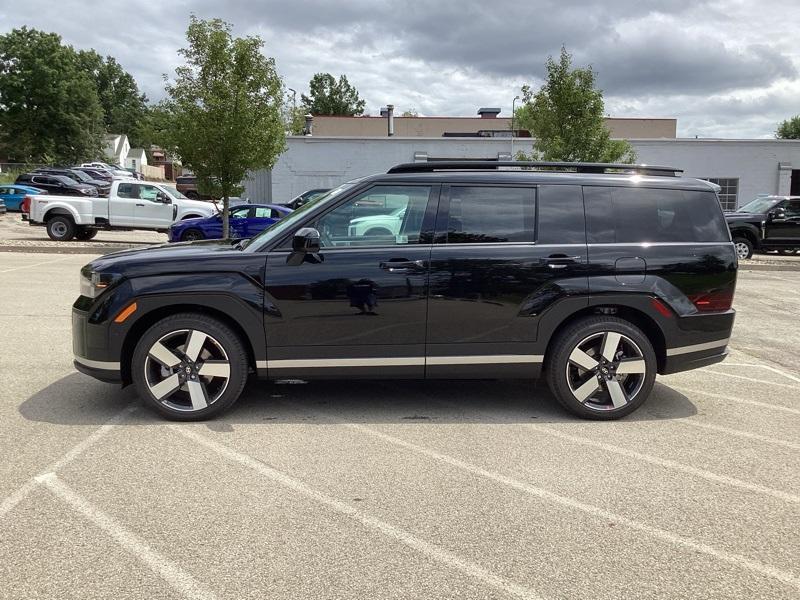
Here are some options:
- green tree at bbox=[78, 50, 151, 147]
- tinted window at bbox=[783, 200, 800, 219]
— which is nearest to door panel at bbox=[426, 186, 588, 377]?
tinted window at bbox=[783, 200, 800, 219]

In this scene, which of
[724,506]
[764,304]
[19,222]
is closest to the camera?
[724,506]

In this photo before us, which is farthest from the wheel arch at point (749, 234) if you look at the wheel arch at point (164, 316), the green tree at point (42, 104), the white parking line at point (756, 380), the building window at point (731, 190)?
the green tree at point (42, 104)

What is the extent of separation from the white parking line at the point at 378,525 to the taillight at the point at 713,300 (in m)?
3.07

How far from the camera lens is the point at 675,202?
17.5 ft

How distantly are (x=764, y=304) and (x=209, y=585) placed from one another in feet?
36.3

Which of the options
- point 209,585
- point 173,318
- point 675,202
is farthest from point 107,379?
point 675,202

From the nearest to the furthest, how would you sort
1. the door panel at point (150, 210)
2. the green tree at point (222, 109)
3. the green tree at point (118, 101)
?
the green tree at point (222, 109), the door panel at point (150, 210), the green tree at point (118, 101)

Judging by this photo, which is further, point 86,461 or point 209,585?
point 86,461

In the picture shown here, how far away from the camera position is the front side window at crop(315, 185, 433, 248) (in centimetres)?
507

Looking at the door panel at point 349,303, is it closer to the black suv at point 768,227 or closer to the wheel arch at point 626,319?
the wheel arch at point 626,319

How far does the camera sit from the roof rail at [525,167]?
5.25 metres

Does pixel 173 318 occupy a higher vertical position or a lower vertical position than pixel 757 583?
higher

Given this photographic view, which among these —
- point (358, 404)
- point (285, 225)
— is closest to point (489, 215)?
point (285, 225)

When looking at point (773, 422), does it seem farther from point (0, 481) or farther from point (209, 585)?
point (0, 481)
